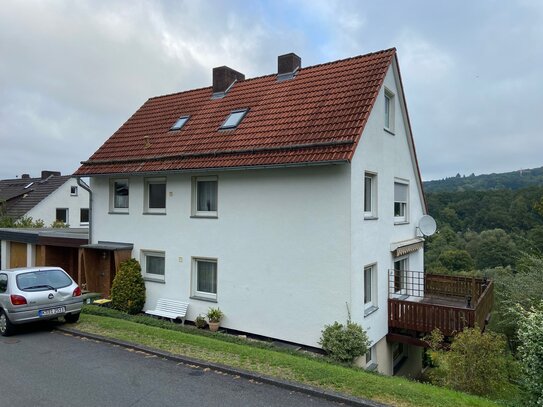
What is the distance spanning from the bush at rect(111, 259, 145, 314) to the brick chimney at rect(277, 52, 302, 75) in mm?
8789

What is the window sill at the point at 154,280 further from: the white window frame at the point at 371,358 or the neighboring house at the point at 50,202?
the neighboring house at the point at 50,202

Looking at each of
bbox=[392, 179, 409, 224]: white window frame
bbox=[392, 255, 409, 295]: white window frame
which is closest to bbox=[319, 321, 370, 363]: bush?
bbox=[392, 255, 409, 295]: white window frame

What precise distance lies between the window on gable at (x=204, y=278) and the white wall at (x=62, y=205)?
2707 cm

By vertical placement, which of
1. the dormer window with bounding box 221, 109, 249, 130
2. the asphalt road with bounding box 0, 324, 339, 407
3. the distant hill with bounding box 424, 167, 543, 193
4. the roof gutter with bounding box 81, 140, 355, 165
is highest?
the distant hill with bounding box 424, 167, 543, 193

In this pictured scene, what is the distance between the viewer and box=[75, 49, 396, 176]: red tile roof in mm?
10305

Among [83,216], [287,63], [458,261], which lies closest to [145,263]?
[287,63]

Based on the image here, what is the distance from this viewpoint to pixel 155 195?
13.8 metres

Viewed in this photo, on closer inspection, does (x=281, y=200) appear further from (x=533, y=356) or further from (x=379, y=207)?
(x=533, y=356)

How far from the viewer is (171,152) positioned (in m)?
13.2

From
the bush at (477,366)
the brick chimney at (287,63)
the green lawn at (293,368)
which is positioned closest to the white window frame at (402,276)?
the bush at (477,366)

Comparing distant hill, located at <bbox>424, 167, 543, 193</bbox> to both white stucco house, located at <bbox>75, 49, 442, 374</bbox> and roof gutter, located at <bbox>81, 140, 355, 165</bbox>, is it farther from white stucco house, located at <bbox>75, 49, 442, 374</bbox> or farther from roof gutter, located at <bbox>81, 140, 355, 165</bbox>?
roof gutter, located at <bbox>81, 140, 355, 165</bbox>

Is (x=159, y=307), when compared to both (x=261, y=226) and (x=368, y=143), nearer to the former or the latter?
(x=261, y=226)

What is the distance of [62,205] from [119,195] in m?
24.4

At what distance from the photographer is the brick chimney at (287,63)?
1438 centimetres
